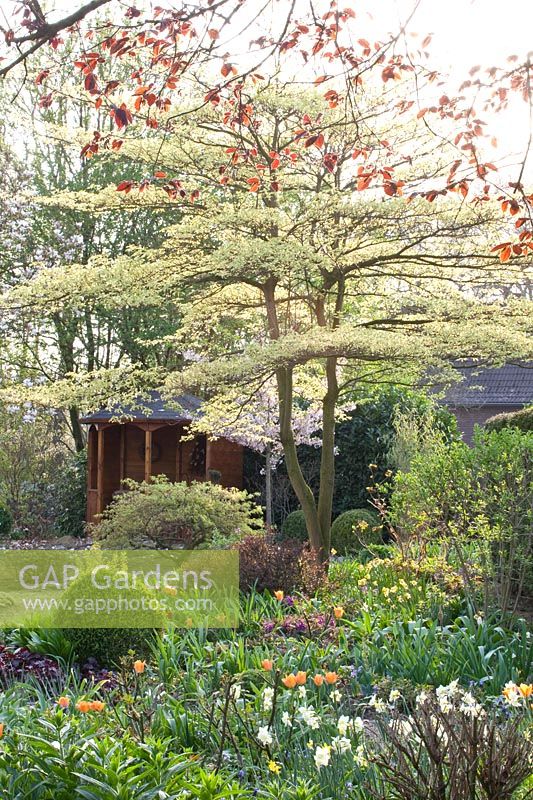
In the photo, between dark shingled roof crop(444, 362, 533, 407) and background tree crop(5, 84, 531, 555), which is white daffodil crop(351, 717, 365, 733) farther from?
dark shingled roof crop(444, 362, 533, 407)

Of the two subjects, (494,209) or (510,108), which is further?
(494,209)

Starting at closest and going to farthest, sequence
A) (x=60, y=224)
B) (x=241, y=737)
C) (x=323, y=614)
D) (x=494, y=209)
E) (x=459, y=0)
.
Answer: (x=459, y=0), (x=241, y=737), (x=323, y=614), (x=494, y=209), (x=60, y=224)

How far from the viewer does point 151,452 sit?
49.3 ft

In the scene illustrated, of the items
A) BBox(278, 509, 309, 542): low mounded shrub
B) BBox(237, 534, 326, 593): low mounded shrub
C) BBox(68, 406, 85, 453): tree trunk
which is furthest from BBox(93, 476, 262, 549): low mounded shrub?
BBox(68, 406, 85, 453): tree trunk

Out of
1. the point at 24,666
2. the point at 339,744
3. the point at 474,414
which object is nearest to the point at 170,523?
the point at 24,666

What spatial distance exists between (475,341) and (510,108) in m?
4.05

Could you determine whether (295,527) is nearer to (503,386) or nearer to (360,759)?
(360,759)

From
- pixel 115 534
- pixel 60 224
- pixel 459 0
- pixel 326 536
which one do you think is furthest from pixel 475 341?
pixel 60 224

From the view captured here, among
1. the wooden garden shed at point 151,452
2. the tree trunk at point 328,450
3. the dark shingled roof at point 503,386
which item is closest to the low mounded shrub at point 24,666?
the tree trunk at point 328,450

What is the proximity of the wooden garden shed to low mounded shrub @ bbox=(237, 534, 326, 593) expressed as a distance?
606cm

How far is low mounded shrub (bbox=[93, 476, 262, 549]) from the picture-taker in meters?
8.27

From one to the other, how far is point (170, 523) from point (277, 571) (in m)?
1.77

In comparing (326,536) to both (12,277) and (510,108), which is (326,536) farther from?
(12,277)

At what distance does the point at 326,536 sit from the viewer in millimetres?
8742
